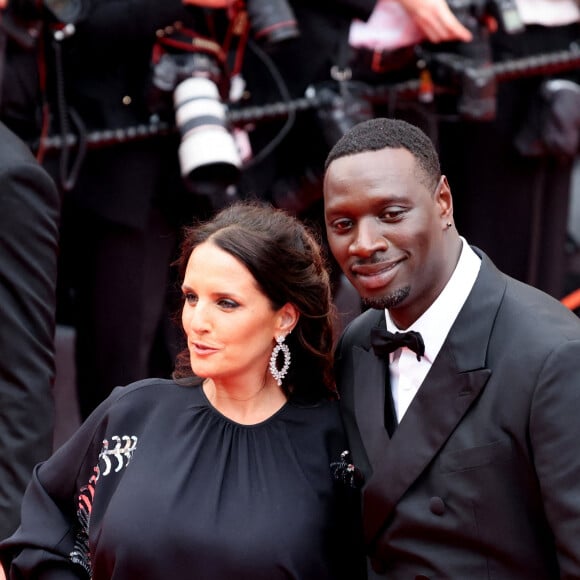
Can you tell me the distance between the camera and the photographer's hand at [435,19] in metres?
4.16

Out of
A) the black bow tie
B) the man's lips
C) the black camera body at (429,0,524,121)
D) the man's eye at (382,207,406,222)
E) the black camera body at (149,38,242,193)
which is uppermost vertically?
the black camera body at (429,0,524,121)

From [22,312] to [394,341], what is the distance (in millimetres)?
851

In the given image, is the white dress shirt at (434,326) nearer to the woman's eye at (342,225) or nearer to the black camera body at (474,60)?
the woman's eye at (342,225)

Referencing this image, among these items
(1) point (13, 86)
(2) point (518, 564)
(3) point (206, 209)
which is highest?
(1) point (13, 86)

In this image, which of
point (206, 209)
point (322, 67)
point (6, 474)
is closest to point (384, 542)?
point (6, 474)

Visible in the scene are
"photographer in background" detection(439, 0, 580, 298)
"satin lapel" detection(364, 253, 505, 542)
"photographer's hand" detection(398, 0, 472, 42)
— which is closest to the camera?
"satin lapel" detection(364, 253, 505, 542)

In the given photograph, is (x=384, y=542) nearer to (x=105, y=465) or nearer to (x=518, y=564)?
(x=518, y=564)

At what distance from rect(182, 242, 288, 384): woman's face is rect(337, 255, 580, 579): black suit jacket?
0.89ft

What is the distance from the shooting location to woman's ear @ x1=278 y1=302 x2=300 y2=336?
254 cm

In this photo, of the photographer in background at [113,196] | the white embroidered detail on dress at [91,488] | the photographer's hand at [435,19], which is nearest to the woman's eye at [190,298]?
the white embroidered detail on dress at [91,488]

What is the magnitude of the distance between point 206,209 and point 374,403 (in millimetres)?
1772

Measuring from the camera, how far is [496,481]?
7.11 ft

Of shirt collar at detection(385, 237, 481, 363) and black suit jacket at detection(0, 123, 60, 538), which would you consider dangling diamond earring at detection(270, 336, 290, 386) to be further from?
black suit jacket at detection(0, 123, 60, 538)

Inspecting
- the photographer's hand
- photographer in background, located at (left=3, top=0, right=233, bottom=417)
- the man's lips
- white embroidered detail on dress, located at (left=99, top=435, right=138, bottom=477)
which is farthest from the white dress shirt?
the photographer's hand
